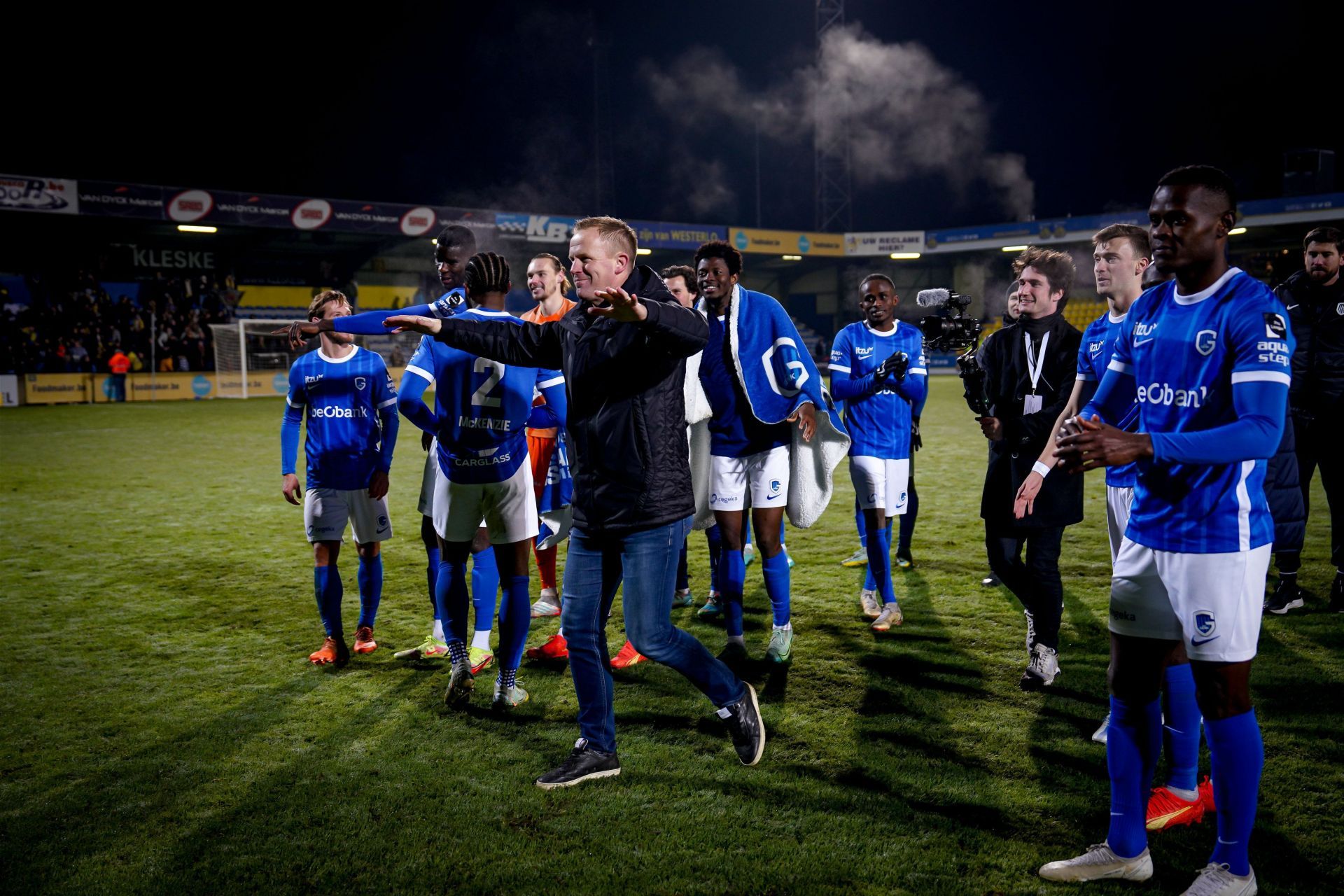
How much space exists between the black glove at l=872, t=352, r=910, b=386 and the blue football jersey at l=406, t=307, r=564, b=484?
2168 mm

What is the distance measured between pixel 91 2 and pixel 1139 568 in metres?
41.4

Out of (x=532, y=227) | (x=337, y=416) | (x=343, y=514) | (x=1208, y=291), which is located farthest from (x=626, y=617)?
(x=532, y=227)

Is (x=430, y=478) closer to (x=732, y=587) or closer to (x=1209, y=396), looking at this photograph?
(x=732, y=587)

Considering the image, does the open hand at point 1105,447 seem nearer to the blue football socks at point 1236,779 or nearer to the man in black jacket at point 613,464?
the blue football socks at point 1236,779

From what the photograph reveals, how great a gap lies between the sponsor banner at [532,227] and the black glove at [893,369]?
2826 cm

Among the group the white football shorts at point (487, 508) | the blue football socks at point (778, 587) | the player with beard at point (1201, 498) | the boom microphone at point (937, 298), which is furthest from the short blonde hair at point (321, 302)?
the player with beard at point (1201, 498)

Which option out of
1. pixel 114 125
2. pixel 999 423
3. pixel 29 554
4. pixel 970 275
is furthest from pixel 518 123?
pixel 999 423

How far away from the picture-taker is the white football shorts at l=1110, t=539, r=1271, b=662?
98.0 inches

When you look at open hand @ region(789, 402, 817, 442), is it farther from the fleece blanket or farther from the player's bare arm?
the player's bare arm

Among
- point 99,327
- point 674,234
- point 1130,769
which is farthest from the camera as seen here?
point 674,234

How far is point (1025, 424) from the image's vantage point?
169 inches

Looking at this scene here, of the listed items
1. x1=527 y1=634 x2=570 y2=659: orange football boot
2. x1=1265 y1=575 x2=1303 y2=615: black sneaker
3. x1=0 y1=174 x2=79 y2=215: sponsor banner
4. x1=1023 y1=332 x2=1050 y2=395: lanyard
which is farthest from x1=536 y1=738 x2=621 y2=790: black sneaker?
x1=0 y1=174 x2=79 y2=215: sponsor banner

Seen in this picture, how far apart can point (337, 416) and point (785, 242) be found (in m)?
37.5

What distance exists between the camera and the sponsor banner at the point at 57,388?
2591 cm
